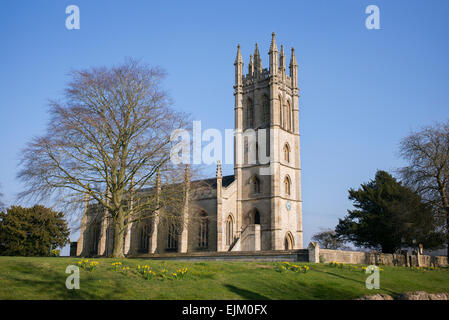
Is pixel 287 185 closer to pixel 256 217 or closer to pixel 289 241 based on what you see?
pixel 256 217

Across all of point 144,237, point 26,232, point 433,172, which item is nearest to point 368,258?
point 433,172

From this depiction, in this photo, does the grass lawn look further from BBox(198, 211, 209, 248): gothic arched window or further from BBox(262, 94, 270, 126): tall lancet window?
BBox(262, 94, 270, 126): tall lancet window

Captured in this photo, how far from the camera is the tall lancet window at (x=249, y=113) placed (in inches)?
1867

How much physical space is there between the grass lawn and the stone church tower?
20.5 m

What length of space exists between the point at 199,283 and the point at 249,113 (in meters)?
34.0

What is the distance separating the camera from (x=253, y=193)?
44.4m

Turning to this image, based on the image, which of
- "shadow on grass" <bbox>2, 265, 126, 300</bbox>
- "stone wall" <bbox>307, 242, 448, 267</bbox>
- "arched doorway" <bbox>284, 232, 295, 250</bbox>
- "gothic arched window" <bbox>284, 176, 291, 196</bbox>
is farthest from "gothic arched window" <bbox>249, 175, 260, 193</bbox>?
"shadow on grass" <bbox>2, 265, 126, 300</bbox>

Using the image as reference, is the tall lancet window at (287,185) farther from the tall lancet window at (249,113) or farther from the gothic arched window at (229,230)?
the tall lancet window at (249,113)

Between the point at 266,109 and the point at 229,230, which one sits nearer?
the point at 229,230

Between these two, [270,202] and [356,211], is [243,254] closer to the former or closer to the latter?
[270,202]

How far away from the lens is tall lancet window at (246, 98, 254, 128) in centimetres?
4742

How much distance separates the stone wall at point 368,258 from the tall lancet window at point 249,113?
72.5 ft

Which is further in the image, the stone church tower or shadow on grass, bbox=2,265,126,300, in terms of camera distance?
the stone church tower

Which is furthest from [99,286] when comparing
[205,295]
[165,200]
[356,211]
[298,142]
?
[356,211]
